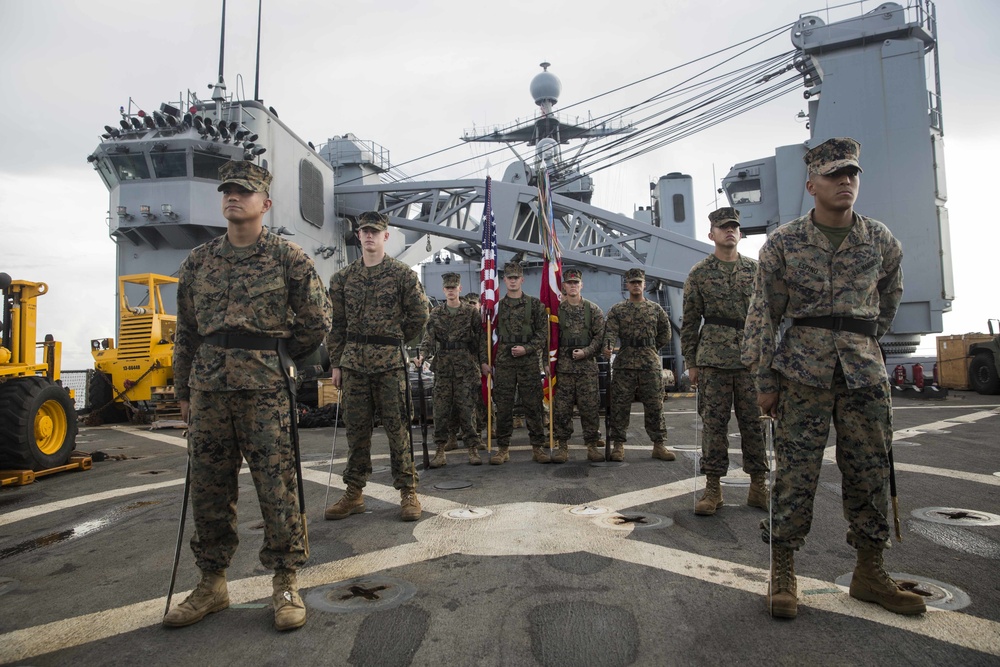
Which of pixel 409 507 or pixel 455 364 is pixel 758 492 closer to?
pixel 409 507

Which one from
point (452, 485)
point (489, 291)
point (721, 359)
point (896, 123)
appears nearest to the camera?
point (721, 359)

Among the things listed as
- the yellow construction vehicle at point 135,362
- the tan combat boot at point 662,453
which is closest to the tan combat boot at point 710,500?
the tan combat boot at point 662,453

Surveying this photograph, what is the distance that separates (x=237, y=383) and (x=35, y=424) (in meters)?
5.22

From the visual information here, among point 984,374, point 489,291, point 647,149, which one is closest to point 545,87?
point 647,149

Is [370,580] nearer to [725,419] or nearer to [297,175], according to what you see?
[725,419]

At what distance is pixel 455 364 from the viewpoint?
679 centimetres

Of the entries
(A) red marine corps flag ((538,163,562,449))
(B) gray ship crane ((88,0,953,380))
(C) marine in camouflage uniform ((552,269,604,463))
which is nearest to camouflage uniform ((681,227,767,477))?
(C) marine in camouflage uniform ((552,269,604,463))

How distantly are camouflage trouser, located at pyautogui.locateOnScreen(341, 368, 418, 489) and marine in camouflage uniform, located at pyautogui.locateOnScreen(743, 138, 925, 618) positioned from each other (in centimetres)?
234

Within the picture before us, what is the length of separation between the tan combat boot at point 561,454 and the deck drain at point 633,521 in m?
2.20

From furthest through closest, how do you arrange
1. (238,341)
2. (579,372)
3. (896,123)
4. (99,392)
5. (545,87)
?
(545,87) < (896,123) < (99,392) < (579,372) < (238,341)

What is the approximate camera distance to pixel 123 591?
2877 millimetres

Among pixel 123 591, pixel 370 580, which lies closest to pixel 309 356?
pixel 370 580

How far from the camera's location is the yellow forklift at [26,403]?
19.1 feet

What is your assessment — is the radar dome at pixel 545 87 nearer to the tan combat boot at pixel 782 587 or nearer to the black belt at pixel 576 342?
the black belt at pixel 576 342
